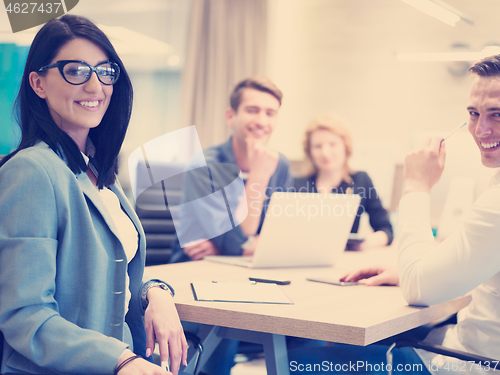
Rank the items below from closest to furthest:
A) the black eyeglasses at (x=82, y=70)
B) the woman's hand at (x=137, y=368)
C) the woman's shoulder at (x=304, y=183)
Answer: the woman's hand at (x=137, y=368)
the black eyeglasses at (x=82, y=70)
the woman's shoulder at (x=304, y=183)

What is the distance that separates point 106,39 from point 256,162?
1.50 meters

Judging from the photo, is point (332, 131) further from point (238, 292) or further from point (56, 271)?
A: point (56, 271)

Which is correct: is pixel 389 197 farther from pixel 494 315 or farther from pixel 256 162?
pixel 494 315

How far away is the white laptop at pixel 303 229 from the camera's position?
1.62 meters

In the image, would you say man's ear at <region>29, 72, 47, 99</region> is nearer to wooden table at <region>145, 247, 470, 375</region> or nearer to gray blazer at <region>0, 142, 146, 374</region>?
gray blazer at <region>0, 142, 146, 374</region>

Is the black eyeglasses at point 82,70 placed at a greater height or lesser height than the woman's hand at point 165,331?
greater

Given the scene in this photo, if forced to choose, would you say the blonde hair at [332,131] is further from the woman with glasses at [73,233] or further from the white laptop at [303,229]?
the woman with glasses at [73,233]

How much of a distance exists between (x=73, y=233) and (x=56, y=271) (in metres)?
0.08

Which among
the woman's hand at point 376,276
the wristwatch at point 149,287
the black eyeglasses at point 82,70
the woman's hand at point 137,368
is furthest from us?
the woman's hand at point 376,276

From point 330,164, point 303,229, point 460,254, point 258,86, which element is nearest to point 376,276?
point 303,229

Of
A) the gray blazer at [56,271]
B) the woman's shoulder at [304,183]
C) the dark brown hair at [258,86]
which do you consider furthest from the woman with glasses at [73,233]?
the woman's shoulder at [304,183]

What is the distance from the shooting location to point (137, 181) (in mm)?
2576

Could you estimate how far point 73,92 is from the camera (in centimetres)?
106

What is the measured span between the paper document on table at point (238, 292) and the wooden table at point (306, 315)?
27mm
